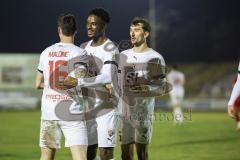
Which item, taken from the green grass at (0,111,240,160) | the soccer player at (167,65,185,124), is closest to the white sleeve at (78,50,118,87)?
the green grass at (0,111,240,160)

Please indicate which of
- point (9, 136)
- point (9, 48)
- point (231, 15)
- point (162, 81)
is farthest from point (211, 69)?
point (162, 81)

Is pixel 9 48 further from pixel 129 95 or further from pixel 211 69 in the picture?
pixel 129 95

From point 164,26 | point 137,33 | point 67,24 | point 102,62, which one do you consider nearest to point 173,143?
point 137,33

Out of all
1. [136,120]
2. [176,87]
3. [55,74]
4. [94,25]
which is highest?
[94,25]

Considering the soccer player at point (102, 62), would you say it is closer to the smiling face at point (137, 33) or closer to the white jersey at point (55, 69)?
the smiling face at point (137, 33)

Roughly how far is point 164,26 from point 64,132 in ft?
155

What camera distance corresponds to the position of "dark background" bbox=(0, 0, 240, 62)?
53.8 m

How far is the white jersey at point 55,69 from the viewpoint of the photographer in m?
7.86

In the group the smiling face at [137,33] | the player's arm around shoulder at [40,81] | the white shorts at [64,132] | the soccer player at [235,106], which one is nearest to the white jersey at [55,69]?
the white shorts at [64,132]

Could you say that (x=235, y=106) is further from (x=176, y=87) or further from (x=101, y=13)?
(x=176, y=87)

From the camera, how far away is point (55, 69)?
7.89m

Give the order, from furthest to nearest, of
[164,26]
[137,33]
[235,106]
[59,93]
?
[164,26] < [137,33] < [59,93] < [235,106]

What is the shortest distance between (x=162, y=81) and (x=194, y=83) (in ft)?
127

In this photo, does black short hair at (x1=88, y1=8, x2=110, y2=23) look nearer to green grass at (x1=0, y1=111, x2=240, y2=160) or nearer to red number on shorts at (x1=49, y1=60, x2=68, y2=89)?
red number on shorts at (x1=49, y1=60, x2=68, y2=89)
